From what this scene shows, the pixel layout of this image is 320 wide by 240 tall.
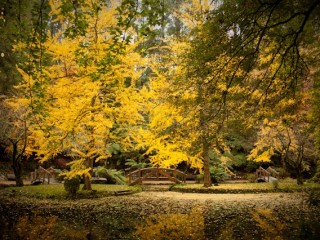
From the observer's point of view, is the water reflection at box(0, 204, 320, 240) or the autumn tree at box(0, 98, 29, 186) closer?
the water reflection at box(0, 204, 320, 240)

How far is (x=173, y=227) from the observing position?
22.8 ft

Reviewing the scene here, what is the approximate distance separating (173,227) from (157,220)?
1003mm

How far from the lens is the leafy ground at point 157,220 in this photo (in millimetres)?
6145

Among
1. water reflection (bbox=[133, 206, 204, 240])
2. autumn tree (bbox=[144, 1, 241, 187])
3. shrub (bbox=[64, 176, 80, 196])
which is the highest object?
autumn tree (bbox=[144, 1, 241, 187])

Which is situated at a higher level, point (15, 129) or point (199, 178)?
point (15, 129)

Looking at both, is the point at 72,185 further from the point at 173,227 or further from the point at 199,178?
the point at 199,178

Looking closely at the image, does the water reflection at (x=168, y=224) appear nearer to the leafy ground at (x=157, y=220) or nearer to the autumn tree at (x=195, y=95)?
the leafy ground at (x=157, y=220)

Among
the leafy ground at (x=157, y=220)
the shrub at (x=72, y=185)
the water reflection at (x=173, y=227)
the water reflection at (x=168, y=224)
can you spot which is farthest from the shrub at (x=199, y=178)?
the water reflection at (x=173, y=227)

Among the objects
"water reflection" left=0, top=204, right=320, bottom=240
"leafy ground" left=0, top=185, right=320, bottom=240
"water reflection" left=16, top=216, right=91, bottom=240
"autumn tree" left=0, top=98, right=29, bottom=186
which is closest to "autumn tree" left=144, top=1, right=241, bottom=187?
"leafy ground" left=0, top=185, right=320, bottom=240

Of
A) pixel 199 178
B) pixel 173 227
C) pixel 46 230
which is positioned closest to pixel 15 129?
pixel 46 230

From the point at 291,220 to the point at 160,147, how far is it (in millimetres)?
9523

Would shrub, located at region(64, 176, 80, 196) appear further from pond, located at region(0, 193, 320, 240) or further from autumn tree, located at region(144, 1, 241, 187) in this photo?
autumn tree, located at region(144, 1, 241, 187)

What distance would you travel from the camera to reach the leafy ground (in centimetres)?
614

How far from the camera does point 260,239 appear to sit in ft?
18.4
